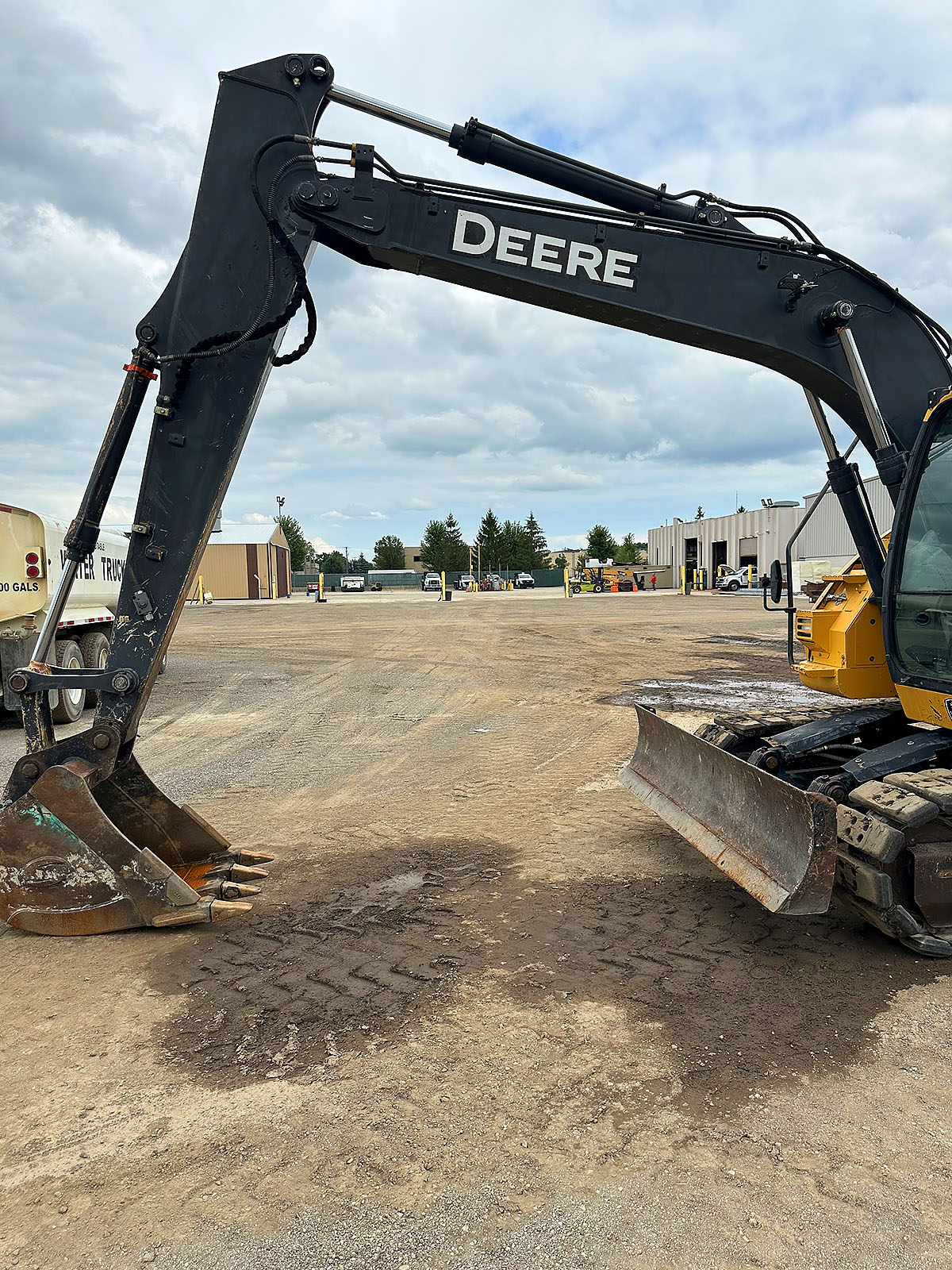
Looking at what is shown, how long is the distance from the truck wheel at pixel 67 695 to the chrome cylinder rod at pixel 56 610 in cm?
587

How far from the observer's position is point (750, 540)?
209ft

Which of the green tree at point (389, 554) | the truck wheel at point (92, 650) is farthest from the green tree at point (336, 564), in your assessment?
the truck wheel at point (92, 650)

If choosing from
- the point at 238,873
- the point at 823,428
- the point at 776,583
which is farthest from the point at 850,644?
the point at 238,873

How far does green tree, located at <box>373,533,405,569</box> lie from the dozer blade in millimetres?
110048

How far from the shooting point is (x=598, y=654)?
58.5ft

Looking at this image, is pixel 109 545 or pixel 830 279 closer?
pixel 830 279

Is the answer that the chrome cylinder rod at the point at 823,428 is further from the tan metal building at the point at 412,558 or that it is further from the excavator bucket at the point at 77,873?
the tan metal building at the point at 412,558

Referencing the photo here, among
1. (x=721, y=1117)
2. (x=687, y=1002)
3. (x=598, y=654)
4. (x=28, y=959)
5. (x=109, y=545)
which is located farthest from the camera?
(x=598, y=654)

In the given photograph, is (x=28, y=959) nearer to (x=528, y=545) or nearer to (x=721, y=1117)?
(x=721, y=1117)

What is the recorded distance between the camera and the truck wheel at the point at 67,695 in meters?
10.4

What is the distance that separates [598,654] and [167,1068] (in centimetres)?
1511

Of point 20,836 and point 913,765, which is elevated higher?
point 913,765

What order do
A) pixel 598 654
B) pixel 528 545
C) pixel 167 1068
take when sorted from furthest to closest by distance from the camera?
pixel 528 545 < pixel 598 654 < pixel 167 1068

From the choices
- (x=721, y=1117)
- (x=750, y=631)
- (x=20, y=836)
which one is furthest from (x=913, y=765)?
(x=750, y=631)
